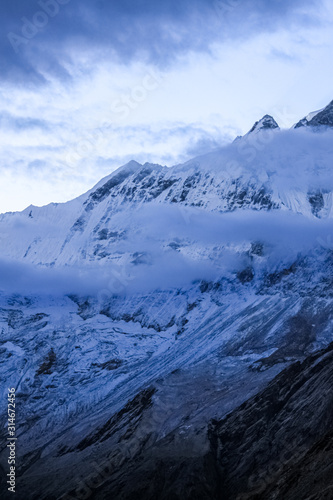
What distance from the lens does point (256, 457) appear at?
270 feet

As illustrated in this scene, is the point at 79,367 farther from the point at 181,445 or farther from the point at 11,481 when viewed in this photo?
the point at 181,445

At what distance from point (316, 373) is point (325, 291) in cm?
9351

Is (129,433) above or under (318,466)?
under

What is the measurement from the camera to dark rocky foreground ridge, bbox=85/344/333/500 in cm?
7112

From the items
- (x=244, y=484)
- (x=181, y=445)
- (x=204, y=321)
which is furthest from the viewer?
(x=204, y=321)

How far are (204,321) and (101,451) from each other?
301ft

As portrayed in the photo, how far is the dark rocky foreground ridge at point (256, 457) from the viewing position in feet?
233

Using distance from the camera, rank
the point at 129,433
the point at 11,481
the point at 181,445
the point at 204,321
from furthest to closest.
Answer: the point at 204,321 < the point at 129,433 < the point at 11,481 < the point at 181,445

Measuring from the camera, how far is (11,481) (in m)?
100

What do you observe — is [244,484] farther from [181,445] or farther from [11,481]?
[11,481]

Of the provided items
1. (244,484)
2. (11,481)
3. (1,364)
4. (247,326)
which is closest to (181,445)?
(244,484)

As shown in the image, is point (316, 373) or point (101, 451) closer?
point (316, 373)

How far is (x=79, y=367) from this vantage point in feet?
580

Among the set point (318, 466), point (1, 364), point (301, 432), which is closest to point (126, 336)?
point (1, 364)
